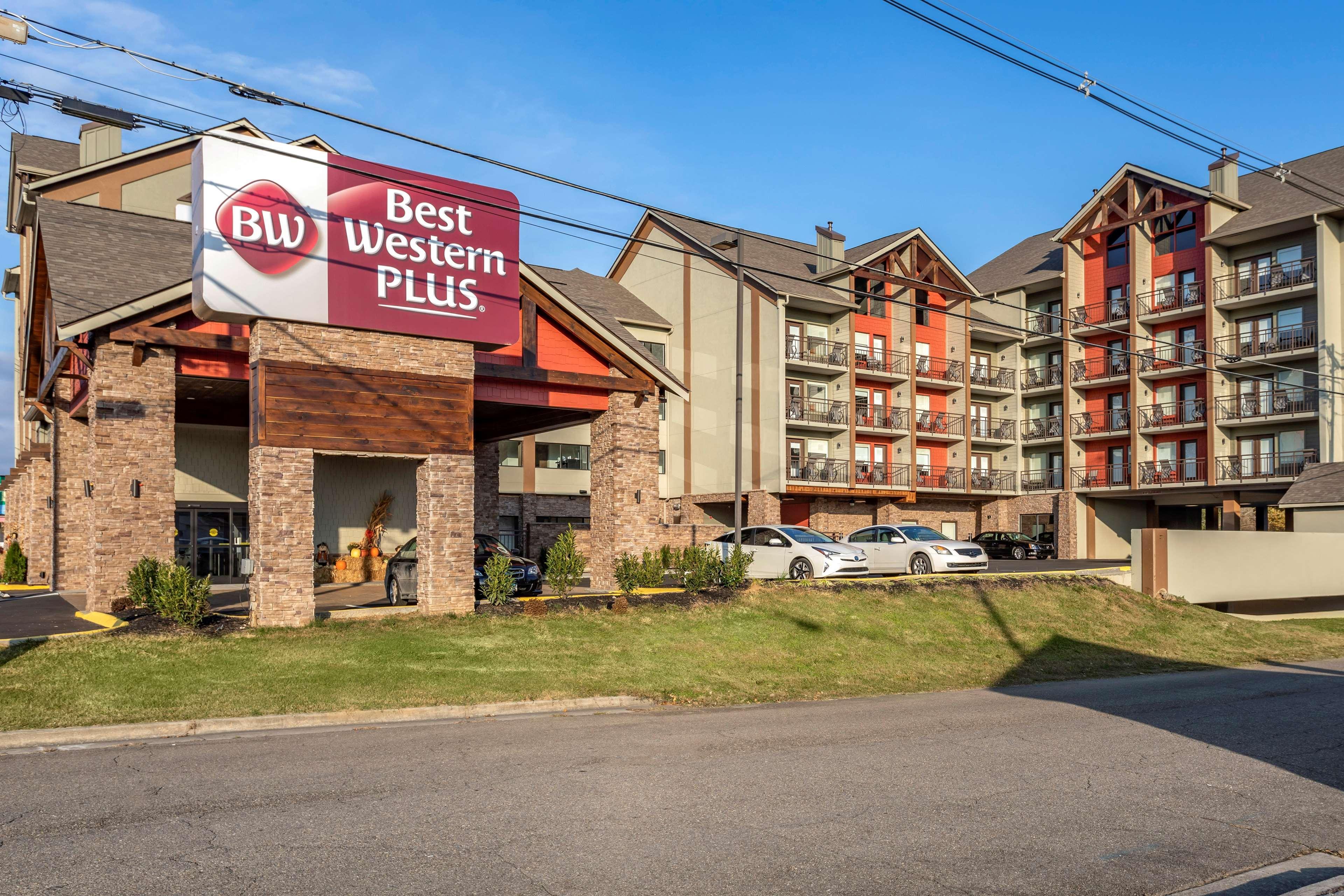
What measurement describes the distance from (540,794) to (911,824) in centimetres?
297

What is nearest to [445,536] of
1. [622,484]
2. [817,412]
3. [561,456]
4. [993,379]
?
[622,484]

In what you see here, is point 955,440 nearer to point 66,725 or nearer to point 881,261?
point 881,261

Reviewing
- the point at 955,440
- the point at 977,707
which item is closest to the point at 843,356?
the point at 955,440

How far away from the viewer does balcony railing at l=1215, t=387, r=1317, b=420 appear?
151 ft

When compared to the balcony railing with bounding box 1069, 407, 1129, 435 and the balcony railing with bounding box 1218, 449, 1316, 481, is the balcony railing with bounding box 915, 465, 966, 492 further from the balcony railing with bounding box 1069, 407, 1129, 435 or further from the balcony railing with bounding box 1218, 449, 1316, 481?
the balcony railing with bounding box 1218, 449, 1316, 481

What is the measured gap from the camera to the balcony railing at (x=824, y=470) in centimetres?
5000

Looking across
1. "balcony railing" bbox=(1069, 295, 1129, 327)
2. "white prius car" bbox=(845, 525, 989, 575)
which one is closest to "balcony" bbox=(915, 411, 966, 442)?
"balcony railing" bbox=(1069, 295, 1129, 327)

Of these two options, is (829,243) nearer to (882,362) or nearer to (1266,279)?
(882,362)

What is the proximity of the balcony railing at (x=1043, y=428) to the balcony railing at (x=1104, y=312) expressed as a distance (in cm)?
522

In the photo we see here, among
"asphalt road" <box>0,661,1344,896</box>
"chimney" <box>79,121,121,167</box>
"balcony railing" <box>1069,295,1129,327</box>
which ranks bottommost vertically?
"asphalt road" <box>0,661,1344,896</box>

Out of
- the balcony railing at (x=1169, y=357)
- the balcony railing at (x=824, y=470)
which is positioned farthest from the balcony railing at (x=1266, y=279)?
the balcony railing at (x=824, y=470)

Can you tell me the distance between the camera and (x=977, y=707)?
1450 cm

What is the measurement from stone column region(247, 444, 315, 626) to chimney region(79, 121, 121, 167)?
25.0 meters

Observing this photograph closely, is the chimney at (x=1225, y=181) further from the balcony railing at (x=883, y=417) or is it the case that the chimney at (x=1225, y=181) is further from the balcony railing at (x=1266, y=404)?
the balcony railing at (x=883, y=417)
